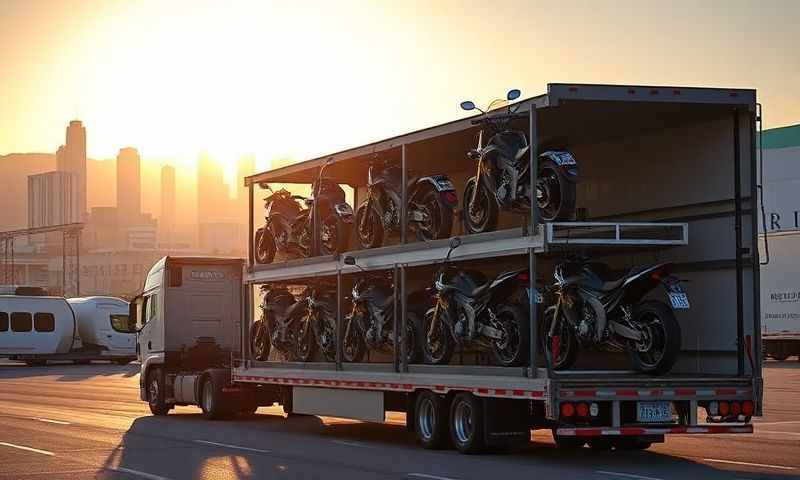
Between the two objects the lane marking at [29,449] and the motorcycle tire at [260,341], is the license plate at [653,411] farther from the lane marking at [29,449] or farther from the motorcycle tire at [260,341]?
the motorcycle tire at [260,341]

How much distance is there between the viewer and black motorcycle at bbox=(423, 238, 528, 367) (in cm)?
1709

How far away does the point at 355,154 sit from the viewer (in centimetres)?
2025

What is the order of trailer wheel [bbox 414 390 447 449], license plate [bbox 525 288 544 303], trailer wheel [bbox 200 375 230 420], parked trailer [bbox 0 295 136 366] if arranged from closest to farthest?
license plate [bbox 525 288 544 303]
trailer wheel [bbox 414 390 447 449]
trailer wheel [bbox 200 375 230 420]
parked trailer [bbox 0 295 136 366]

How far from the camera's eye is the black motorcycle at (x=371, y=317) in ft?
65.8

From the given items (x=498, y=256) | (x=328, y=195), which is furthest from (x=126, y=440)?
(x=498, y=256)

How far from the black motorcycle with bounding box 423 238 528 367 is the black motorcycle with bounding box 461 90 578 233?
2.22 feet

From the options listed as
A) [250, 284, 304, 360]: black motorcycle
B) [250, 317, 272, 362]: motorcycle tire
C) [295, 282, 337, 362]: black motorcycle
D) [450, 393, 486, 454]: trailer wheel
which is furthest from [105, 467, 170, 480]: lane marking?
[250, 317, 272, 362]: motorcycle tire

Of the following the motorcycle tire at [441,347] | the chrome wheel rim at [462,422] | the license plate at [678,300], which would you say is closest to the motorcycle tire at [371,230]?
the motorcycle tire at [441,347]

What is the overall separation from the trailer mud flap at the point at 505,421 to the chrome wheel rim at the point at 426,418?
1.23 meters

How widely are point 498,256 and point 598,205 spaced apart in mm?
2137

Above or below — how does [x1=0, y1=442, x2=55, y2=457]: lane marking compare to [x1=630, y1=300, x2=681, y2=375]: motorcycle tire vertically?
below

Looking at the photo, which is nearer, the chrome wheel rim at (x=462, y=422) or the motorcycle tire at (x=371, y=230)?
the chrome wheel rim at (x=462, y=422)

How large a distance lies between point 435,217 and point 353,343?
2.69 metres

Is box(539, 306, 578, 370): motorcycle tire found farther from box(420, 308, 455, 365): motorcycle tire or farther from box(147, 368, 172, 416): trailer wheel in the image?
box(147, 368, 172, 416): trailer wheel
